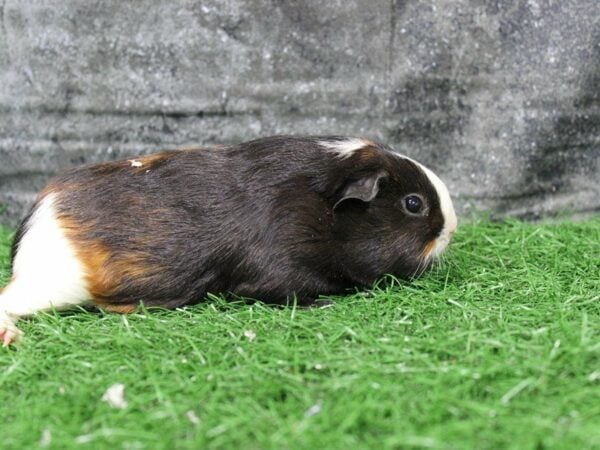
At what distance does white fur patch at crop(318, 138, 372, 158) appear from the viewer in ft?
9.25

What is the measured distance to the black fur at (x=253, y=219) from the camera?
2.65 m

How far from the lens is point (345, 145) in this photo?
2.86 meters

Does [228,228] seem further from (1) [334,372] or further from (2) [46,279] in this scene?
(1) [334,372]

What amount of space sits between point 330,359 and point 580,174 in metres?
2.22

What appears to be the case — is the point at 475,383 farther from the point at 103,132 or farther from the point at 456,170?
the point at 103,132

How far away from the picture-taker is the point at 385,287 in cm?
285

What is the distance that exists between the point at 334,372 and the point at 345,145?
1.05 meters

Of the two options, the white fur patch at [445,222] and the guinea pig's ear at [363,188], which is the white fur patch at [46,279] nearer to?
the guinea pig's ear at [363,188]

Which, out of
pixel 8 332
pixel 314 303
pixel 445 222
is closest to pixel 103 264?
pixel 8 332

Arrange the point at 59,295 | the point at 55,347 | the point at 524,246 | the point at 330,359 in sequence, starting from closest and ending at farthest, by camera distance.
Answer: the point at 330,359 < the point at 55,347 < the point at 59,295 < the point at 524,246

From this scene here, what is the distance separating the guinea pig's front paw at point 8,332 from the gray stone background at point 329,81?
1412 millimetres

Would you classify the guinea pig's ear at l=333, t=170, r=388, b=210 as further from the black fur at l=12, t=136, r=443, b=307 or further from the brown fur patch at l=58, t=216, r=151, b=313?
the brown fur patch at l=58, t=216, r=151, b=313

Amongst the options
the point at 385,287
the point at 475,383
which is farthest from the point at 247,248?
the point at 475,383

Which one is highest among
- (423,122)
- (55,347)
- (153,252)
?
(423,122)
